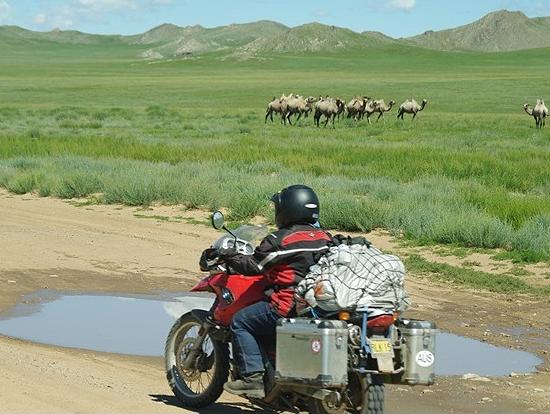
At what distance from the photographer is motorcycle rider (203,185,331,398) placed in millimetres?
6898

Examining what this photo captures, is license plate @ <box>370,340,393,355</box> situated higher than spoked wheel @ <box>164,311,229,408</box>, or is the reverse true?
license plate @ <box>370,340,393,355</box>

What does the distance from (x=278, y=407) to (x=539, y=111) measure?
4430cm

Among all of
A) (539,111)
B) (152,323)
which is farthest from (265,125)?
(152,323)

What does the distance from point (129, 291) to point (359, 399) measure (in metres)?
6.21

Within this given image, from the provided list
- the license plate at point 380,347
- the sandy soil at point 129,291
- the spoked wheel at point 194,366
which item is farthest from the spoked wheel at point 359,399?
the sandy soil at point 129,291

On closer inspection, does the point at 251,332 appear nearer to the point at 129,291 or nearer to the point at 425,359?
the point at 425,359

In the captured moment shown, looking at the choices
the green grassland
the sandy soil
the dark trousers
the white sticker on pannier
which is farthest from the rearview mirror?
the green grassland

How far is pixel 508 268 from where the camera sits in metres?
14.3

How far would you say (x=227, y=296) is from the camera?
738 cm

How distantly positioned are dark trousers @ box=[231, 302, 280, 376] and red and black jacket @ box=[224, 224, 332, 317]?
4.3 inches

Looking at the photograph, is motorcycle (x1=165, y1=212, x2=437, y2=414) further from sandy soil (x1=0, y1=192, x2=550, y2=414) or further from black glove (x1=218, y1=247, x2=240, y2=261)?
sandy soil (x1=0, y1=192, x2=550, y2=414)

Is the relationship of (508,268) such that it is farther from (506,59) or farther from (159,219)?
(506,59)

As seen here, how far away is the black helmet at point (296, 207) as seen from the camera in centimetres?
701

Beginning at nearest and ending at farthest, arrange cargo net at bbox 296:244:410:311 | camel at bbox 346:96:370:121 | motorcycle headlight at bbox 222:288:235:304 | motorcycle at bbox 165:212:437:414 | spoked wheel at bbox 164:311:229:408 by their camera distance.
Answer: motorcycle at bbox 165:212:437:414 → cargo net at bbox 296:244:410:311 → motorcycle headlight at bbox 222:288:235:304 → spoked wheel at bbox 164:311:229:408 → camel at bbox 346:96:370:121
